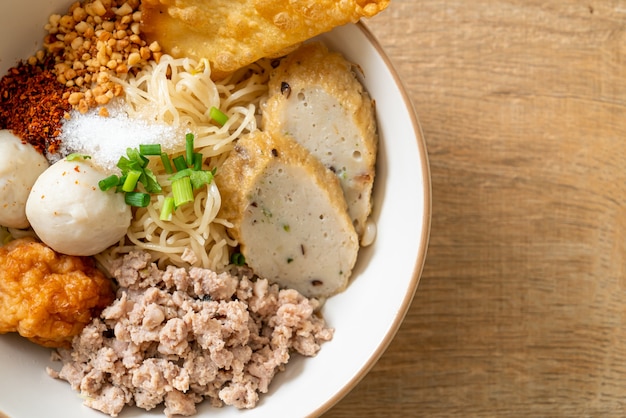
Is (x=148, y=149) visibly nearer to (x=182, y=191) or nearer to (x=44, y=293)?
(x=182, y=191)

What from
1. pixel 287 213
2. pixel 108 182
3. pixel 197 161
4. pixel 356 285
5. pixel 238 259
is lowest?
pixel 356 285

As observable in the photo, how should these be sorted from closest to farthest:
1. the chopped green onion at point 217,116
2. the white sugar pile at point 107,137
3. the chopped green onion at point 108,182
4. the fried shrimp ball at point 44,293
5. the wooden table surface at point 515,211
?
the fried shrimp ball at point 44,293
the chopped green onion at point 108,182
the white sugar pile at point 107,137
the chopped green onion at point 217,116
the wooden table surface at point 515,211

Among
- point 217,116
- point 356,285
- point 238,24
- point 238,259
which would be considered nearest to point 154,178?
point 217,116

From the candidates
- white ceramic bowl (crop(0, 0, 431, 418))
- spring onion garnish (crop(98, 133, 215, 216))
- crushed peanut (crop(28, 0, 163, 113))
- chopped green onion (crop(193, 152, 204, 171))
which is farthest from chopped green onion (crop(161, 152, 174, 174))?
white ceramic bowl (crop(0, 0, 431, 418))

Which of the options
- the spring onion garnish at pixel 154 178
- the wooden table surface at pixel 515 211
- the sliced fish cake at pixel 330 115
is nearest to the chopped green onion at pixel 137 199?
the spring onion garnish at pixel 154 178

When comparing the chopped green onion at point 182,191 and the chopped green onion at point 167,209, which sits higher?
the chopped green onion at point 182,191

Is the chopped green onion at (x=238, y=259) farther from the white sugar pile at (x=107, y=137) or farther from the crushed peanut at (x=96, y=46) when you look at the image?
the crushed peanut at (x=96, y=46)
